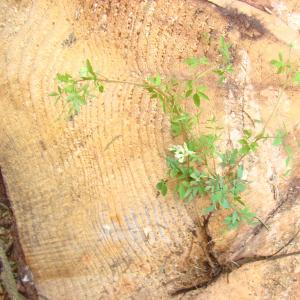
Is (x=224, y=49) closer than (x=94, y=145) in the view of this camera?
Yes

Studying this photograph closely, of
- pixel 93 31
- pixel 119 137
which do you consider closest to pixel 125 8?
pixel 93 31

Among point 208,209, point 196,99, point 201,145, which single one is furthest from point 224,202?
point 196,99

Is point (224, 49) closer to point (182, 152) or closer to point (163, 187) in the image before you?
point (182, 152)

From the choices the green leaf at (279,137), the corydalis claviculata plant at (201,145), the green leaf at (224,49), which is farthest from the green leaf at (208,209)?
the green leaf at (224,49)

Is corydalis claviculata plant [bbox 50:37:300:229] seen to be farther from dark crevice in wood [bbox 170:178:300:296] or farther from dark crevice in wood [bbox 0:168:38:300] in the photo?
dark crevice in wood [bbox 0:168:38:300]

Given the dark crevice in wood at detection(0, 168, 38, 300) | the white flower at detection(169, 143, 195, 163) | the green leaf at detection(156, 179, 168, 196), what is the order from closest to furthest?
the white flower at detection(169, 143, 195, 163) < the green leaf at detection(156, 179, 168, 196) < the dark crevice in wood at detection(0, 168, 38, 300)

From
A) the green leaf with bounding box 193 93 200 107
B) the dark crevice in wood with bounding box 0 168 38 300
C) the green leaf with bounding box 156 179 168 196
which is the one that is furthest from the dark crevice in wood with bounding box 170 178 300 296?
the dark crevice in wood with bounding box 0 168 38 300

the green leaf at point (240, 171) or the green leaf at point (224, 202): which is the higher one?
the green leaf at point (240, 171)

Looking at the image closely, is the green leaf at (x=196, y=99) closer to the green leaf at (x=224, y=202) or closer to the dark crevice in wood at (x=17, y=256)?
the green leaf at (x=224, y=202)

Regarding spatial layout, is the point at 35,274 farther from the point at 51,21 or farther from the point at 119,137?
the point at 51,21
